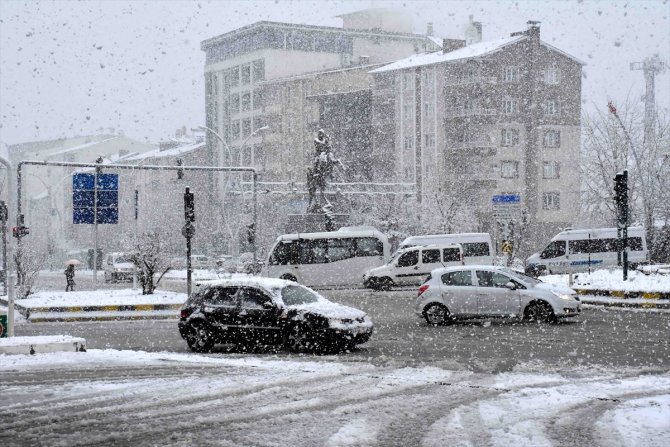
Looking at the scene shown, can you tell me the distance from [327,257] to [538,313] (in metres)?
25.1

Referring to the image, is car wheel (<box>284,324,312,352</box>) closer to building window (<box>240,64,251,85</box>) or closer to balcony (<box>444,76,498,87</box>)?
balcony (<box>444,76,498,87</box>)

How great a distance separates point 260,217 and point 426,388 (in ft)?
233

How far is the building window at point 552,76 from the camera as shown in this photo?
84812 mm

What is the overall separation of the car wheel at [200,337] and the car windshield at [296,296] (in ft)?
5.22

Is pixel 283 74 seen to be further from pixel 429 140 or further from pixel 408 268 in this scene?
pixel 408 268

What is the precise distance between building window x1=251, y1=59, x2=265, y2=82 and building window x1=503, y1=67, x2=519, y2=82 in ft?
101

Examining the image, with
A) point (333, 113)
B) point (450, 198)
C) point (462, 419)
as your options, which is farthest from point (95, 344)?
point (333, 113)

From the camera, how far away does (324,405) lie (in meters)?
11.8

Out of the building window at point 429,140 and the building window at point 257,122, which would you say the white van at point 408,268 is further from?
the building window at point 257,122

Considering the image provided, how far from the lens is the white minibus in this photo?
47312 mm

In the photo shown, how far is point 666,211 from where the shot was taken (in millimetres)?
52406

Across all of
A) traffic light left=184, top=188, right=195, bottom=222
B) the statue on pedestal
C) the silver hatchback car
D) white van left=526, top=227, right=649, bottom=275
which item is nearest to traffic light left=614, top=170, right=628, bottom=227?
the silver hatchback car

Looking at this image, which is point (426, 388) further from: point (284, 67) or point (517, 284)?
point (284, 67)

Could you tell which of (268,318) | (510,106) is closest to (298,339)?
(268,318)
